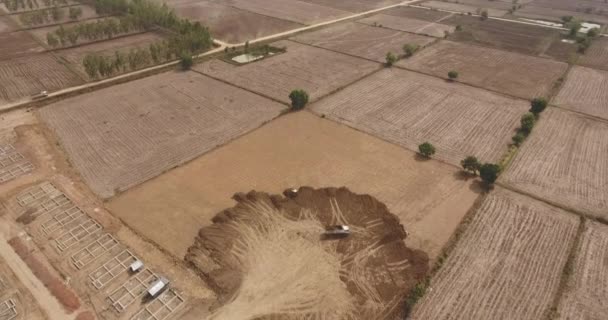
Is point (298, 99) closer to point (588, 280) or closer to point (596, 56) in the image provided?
point (588, 280)

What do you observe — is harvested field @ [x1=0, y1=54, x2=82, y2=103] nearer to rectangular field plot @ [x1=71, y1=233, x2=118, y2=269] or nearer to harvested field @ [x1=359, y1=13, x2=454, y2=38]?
rectangular field plot @ [x1=71, y1=233, x2=118, y2=269]

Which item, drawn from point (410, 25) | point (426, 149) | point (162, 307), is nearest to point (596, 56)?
point (410, 25)

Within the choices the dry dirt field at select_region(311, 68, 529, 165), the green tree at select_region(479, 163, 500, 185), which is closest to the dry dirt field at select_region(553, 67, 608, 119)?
the dry dirt field at select_region(311, 68, 529, 165)

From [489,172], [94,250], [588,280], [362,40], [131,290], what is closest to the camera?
[131,290]

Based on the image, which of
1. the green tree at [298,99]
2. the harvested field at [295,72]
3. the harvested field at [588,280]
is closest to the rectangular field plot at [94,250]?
the green tree at [298,99]

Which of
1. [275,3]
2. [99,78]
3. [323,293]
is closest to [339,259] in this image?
[323,293]

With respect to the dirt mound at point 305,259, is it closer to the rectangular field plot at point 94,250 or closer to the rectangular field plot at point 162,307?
the rectangular field plot at point 162,307
